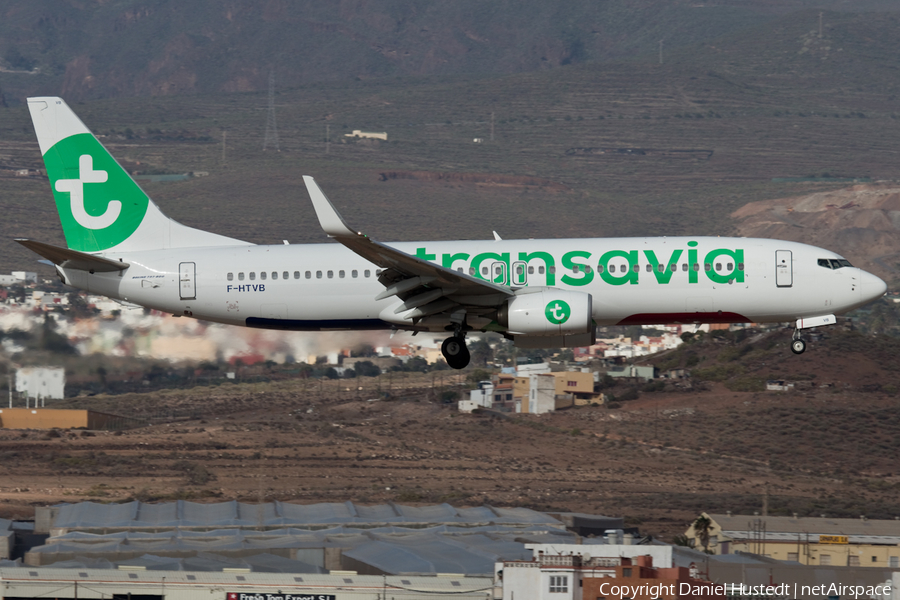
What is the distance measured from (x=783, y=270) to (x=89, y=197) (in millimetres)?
24356

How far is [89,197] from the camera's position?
45250 mm

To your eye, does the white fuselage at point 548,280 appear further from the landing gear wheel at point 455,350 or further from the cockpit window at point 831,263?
the landing gear wheel at point 455,350

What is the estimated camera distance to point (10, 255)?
19662 centimetres

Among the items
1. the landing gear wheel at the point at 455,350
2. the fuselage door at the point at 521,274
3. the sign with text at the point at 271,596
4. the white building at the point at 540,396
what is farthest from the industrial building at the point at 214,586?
the white building at the point at 540,396

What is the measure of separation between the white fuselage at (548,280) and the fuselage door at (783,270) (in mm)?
33

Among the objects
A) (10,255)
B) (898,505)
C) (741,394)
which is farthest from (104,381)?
(10,255)

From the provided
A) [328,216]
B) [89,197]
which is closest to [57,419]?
[89,197]

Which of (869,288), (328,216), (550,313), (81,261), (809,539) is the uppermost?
(328,216)

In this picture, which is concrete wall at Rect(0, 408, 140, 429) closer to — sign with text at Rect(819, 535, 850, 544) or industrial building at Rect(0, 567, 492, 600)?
industrial building at Rect(0, 567, 492, 600)

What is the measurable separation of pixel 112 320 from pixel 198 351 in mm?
5340

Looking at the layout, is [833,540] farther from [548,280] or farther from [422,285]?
[422,285]

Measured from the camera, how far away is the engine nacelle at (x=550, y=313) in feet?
132

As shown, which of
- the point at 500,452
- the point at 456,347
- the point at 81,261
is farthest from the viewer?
the point at 500,452

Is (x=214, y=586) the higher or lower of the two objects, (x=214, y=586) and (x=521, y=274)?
the lower
